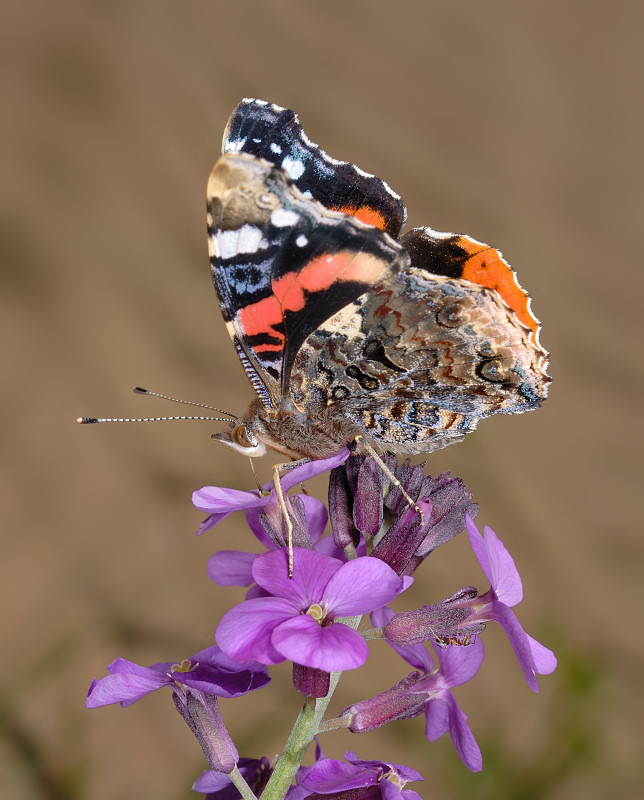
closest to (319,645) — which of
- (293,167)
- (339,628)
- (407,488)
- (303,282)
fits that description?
(339,628)

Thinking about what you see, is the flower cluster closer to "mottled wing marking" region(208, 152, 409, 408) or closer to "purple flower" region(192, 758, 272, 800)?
"purple flower" region(192, 758, 272, 800)

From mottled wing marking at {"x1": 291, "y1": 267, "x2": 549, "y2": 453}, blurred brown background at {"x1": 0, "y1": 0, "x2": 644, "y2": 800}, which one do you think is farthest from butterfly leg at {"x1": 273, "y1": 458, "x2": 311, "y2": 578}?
blurred brown background at {"x1": 0, "y1": 0, "x2": 644, "y2": 800}

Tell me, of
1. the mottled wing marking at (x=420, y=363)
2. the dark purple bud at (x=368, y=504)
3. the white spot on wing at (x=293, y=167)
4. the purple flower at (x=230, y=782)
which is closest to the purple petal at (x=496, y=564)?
the dark purple bud at (x=368, y=504)

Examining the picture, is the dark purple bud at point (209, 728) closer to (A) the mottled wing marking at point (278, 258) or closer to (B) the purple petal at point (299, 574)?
(B) the purple petal at point (299, 574)

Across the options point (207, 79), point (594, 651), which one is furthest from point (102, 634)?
point (207, 79)

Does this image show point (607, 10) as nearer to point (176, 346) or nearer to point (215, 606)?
point (176, 346)

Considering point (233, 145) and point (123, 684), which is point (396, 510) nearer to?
point (123, 684)
